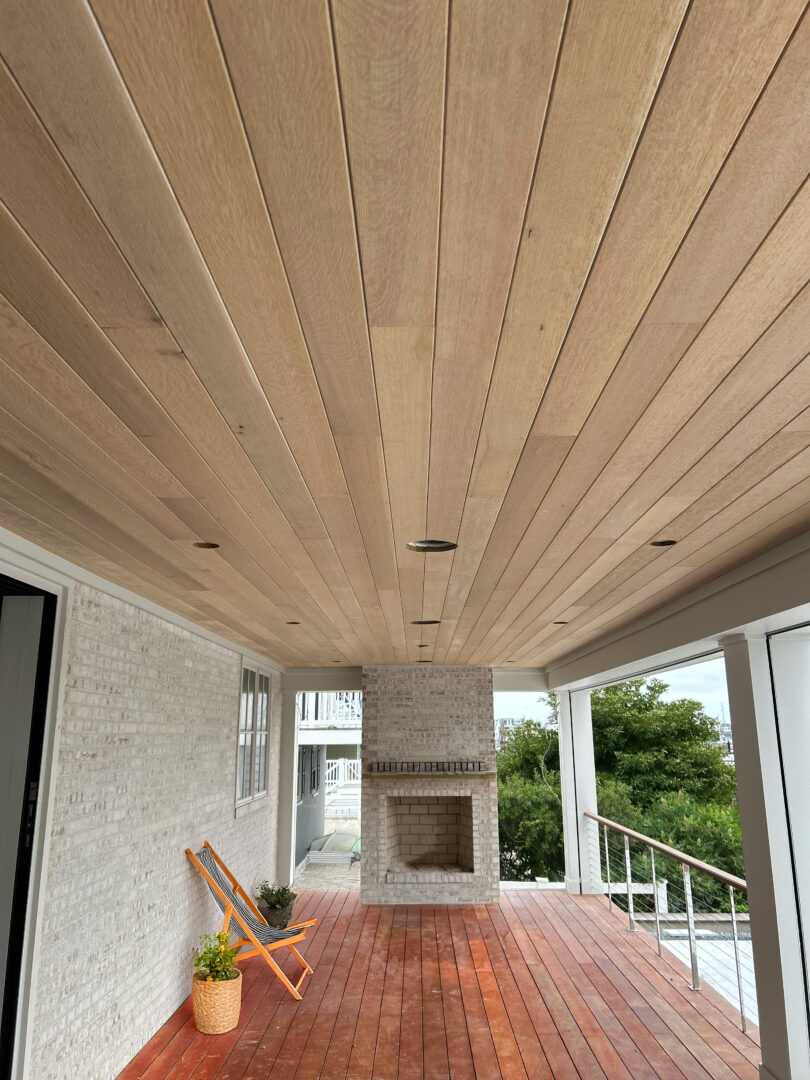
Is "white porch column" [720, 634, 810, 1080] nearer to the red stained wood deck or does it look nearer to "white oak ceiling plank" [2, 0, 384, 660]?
the red stained wood deck

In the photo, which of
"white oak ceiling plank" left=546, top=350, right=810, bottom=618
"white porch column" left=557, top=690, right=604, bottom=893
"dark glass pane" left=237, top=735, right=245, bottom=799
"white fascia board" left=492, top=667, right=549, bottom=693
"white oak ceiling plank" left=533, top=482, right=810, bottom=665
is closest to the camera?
"white oak ceiling plank" left=546, top=350, right=810, bottom=618

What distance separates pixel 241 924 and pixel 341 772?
11706mm

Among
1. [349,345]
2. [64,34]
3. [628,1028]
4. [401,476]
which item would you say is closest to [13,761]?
[401,476]

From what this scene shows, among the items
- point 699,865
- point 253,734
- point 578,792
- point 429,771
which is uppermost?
point 253,734

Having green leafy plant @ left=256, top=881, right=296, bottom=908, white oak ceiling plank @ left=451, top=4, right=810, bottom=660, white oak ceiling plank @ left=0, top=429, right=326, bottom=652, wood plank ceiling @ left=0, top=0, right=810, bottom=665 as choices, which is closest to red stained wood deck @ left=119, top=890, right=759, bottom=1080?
green leafy plant @ left=256, top=881, right=296, bottom=908

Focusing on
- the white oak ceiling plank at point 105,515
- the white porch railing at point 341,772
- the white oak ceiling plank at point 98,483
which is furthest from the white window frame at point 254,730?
the white porch railing at point 341,772

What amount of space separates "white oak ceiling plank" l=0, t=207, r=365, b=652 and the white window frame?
16.9 ft

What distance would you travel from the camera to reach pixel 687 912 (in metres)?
5.09

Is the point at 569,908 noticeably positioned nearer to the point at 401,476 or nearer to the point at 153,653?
the point at 153,653

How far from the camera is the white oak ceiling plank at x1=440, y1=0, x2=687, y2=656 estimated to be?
0.78m

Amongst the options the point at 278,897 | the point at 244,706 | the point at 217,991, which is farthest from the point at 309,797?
the point at 217,991

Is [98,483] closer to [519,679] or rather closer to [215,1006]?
[215,1006]

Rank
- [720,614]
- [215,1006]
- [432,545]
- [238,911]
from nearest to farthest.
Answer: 1. [432,545]
2. [720,614]
3. [215,1006]
4. [238,911]

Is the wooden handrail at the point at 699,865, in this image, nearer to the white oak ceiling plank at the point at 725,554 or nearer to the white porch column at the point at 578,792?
the white porch column at the point at 578,792
